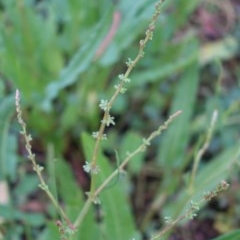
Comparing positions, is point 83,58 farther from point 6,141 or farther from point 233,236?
point 233,236

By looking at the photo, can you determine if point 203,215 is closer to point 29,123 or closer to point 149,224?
point 149,224

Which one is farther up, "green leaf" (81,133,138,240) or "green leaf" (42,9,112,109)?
"green leaf" (42,9,112,109)

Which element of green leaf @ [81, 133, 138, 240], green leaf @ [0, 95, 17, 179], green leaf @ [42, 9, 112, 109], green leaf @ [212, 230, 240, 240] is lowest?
green leaf @ [212, 230, 240, 240]

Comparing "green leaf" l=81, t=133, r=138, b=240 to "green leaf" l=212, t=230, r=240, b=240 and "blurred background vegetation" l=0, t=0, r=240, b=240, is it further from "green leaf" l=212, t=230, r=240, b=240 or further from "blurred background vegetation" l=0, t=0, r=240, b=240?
"green leaf" l=212, t=230, r=240, b=240

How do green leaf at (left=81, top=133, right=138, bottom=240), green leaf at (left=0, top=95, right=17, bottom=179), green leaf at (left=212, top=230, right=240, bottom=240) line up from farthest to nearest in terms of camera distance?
green leaf at (left=0, top=95, right=17, bottom=179) → green leaf at (left=81, top=133, right=138, bottom=240) → green leaf at (left=212, top=230, right=240, bottom=240)

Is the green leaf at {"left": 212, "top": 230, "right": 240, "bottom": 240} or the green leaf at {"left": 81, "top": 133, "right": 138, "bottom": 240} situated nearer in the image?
the green leaf at {"left": 212, "top": 230, "right": 240, "bottom": 240}

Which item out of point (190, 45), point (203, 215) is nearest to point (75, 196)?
point (203, 215)

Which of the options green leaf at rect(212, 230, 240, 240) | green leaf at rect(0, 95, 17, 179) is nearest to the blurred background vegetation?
green leaf at rect(0, 95, 17, 179)

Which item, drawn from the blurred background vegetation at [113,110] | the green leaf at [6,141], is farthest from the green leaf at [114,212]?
the green leaf at [6,141]
